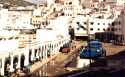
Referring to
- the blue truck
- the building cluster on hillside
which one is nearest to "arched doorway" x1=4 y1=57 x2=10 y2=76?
the building cluster on hillside

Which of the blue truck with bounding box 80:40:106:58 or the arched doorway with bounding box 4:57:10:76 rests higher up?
the arched doorway with bounding box 4:57:10:76

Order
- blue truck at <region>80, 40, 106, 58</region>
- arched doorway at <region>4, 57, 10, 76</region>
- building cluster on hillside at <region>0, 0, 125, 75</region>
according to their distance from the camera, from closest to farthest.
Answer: arched doorway at <region>4, 57, 10, 76</region> < building cluster on hillside at <region>0, 0, 125, 75</region> < blue truck at <region>80, 40, 106, 58</region>

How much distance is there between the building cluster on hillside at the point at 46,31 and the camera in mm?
53894

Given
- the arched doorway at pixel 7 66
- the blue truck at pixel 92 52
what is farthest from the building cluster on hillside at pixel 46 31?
the blue truck at pixel 92 52

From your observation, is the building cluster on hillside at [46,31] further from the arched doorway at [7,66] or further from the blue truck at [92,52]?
the blue truck at [92,52]

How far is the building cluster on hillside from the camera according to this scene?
5389cm

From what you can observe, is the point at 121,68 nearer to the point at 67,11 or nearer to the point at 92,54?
the point at 92,54

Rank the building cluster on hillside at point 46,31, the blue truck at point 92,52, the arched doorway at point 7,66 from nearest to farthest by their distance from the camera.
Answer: the arched doorway at point 7,66
the building cluster on hillside at point 46,31
the blue truck at point 92,52

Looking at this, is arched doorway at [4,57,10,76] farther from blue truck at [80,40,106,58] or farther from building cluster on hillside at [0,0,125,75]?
blue truck at [80,40,106,58]

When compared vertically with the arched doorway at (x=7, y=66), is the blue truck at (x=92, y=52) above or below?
below

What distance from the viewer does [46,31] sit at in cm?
8262

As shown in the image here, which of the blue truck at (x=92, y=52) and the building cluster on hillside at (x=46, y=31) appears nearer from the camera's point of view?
the building cluster on hillside at (x=46, y=31)

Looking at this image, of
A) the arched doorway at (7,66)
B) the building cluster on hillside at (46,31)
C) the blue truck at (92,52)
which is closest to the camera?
the arched doorway at (7,66)

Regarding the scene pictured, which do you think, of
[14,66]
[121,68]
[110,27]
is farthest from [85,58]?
[110,27]
